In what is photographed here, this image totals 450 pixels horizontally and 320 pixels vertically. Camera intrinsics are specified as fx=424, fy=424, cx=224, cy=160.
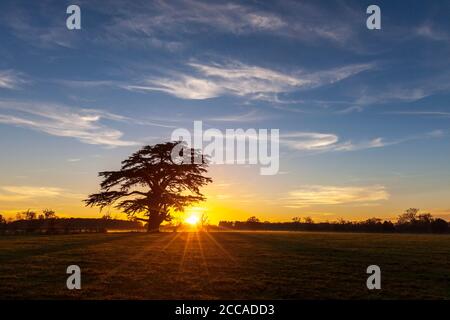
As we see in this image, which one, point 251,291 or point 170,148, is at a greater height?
Result: point 170,148

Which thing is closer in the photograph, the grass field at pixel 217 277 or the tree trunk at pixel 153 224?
the grass field at pixel 217 277

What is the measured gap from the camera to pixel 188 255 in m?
19.6

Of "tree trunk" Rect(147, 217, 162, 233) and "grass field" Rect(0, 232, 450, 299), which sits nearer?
"grass field" Rect(0, 232, 450, 299)

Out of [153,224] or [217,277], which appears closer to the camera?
[217,277]

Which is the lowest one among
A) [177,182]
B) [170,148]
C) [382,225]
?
[382,225]

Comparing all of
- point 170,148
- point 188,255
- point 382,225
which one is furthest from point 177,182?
point 382,225

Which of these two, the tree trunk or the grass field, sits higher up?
the grass field

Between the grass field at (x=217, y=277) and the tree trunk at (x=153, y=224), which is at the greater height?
the grass field at (x=217, y=277)

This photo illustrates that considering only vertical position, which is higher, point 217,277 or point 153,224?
point 217,277
